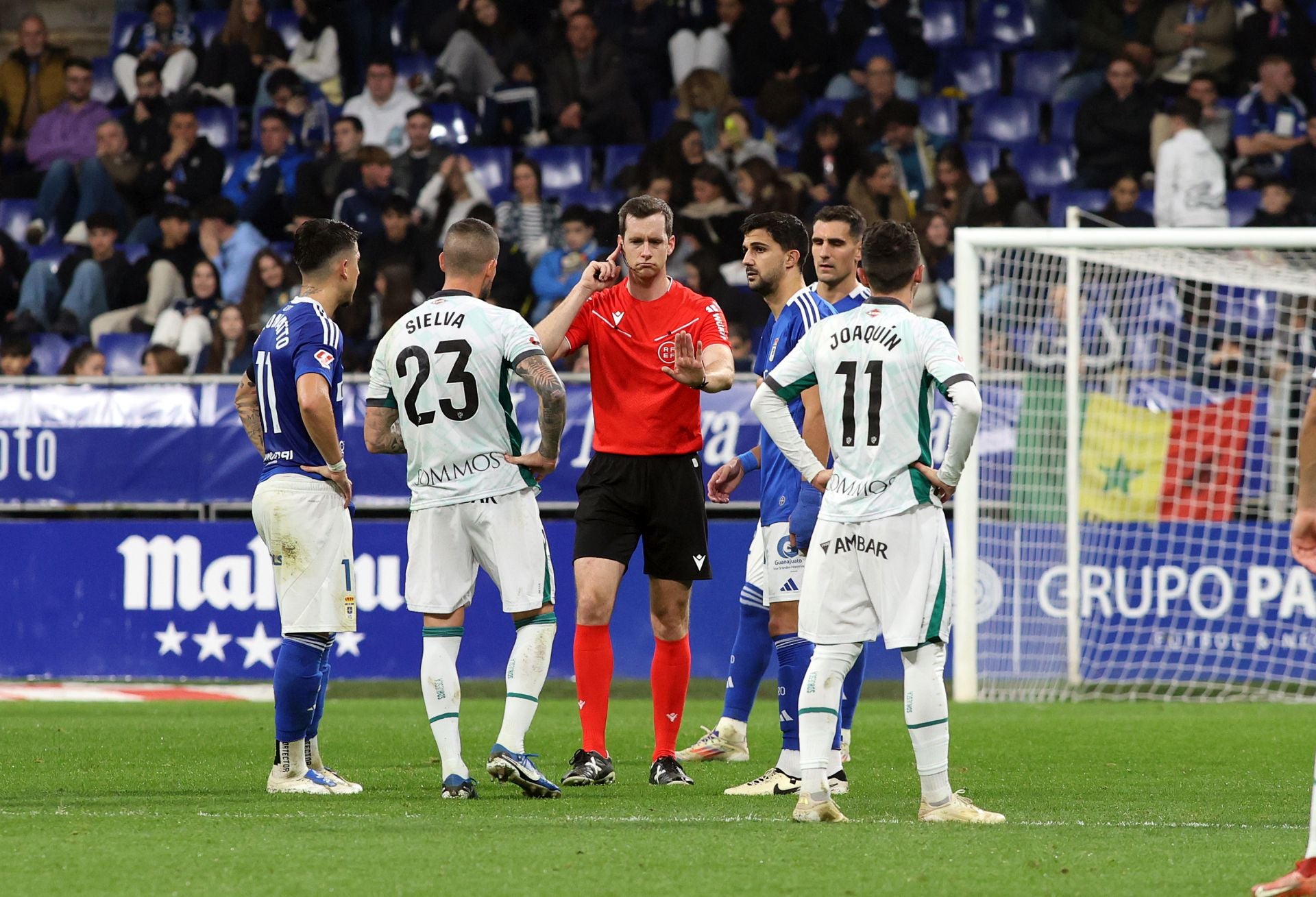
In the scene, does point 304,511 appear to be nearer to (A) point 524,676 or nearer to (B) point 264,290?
(A) point 524,676

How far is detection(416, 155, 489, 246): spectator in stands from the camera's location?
53.0 ft

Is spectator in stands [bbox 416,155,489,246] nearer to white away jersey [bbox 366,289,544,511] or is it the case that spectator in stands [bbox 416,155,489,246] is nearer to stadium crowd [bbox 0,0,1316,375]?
stadium crowd [bbox 0,0,1316,375]

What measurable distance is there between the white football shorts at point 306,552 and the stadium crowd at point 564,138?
7198 mm

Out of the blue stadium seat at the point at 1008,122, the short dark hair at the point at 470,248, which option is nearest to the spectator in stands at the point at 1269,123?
the blue stadium seat at the point at 1008,122

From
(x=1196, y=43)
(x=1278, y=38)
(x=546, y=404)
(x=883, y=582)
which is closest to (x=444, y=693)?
(x=546, y=404)

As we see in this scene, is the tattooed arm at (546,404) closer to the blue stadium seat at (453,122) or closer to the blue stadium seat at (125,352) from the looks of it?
the blue stadium seat at (125,352)

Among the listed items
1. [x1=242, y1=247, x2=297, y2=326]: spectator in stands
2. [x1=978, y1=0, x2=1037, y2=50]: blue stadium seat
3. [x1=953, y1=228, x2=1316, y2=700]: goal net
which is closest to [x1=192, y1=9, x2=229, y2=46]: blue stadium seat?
[x1=242, y1=247, x2=297, y2=326]: spectator in stands

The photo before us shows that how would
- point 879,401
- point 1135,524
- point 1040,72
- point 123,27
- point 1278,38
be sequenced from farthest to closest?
point 123,27 < point 1040,72 < point 1278,38 < point 1135,524 < point 879,401

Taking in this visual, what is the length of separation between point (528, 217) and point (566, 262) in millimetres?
878

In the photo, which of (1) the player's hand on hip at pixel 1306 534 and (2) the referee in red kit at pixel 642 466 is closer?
(1) the player's hand on hip at pixel 1306 534

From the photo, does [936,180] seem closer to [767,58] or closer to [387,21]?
[767,58]

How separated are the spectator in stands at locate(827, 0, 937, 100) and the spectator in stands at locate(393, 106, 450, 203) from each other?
392 cm

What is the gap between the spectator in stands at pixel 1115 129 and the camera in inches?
638

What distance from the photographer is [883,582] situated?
19.0 feet
